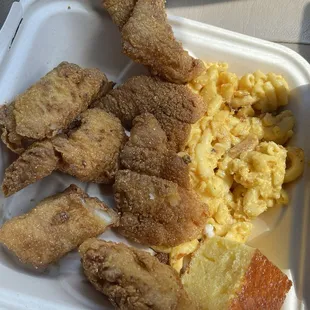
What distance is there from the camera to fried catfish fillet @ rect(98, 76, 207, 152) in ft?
4.59

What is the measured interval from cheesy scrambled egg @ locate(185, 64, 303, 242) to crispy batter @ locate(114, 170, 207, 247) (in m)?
0.09

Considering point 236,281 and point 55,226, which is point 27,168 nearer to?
point 55,226

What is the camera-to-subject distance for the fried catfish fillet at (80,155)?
4.06 ft

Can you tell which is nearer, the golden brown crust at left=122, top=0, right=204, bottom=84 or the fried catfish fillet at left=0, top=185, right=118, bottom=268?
the fried catfish fillet at left=0, top=185, right=118, bottom=268

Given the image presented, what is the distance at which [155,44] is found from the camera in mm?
1401

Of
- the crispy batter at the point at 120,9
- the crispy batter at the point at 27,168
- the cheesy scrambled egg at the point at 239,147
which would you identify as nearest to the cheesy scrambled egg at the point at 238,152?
the cheesy scrambled egg at the point at 239,147

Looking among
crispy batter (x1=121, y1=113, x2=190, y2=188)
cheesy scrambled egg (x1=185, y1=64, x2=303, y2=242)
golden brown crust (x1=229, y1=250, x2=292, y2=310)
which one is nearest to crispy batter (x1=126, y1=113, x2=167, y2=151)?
crispy batter (x1=121, y1=113, x2=190, y2=188)

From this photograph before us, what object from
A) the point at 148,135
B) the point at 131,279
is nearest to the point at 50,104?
the point at 148,135

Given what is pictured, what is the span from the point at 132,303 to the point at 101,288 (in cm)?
10

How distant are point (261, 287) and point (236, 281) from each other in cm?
7

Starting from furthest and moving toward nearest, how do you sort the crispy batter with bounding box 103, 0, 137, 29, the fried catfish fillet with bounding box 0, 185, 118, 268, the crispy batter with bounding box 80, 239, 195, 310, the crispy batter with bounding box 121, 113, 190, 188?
the crispy batter with bounding box 103, 0, 137, 29, the crispy batter with bounding box 121, 113, 190, 188, the fried catfish fillet with bounding box 0, 185, 118, 268, the crispy batter with bounding box 80, 239, 195, 310

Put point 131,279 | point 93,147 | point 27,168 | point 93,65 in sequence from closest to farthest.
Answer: point 131,279
point 27,168
point 93,147
point 93,65

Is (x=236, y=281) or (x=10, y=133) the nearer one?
(x=236, y=281)

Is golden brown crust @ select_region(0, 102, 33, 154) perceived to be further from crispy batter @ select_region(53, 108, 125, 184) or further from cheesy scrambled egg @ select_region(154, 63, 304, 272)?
cheesy scrambled egg @ select_region(154, 63, 304, 272)
